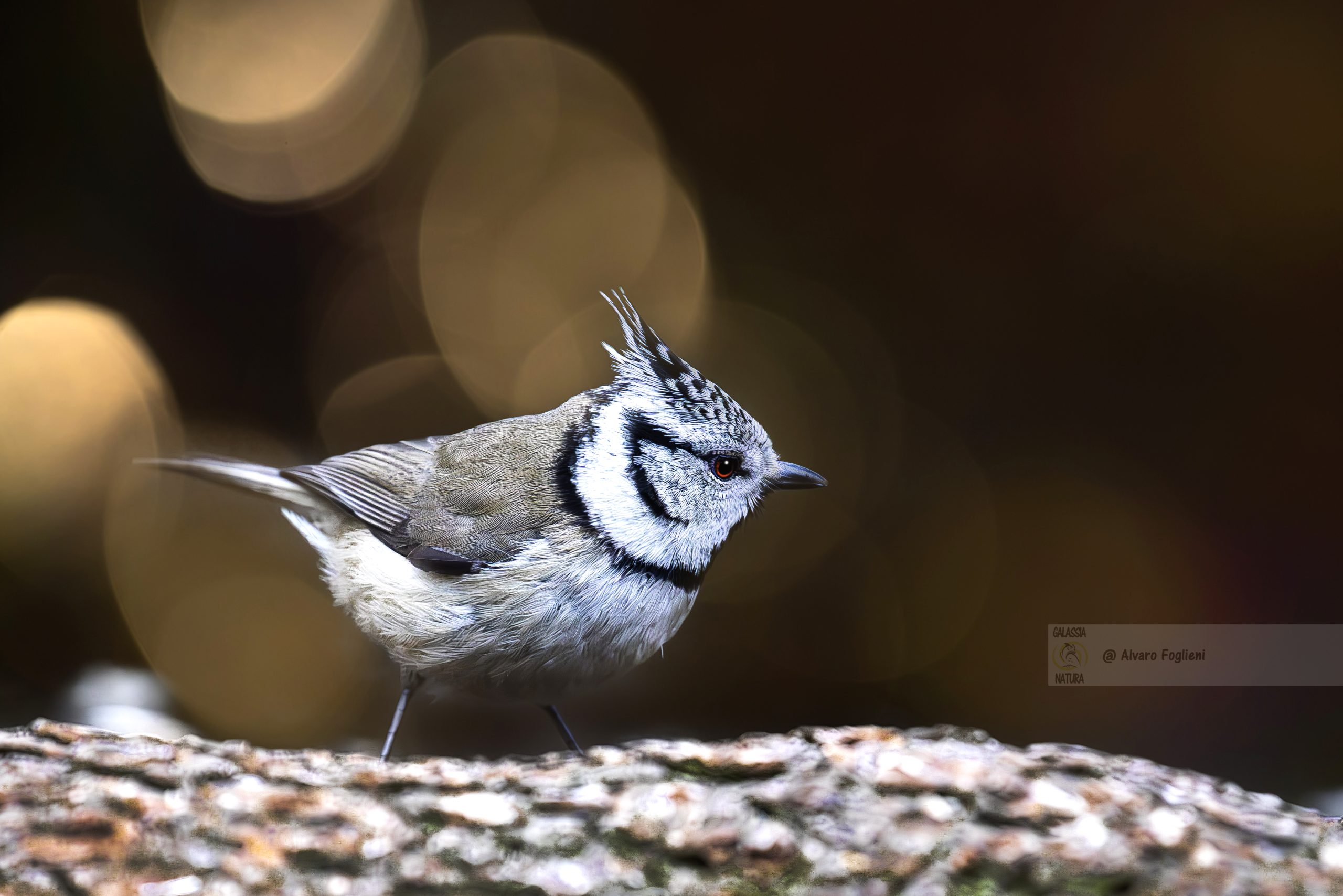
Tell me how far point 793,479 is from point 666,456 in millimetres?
225

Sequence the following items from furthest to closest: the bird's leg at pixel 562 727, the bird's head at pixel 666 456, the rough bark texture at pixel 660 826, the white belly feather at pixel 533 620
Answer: the bird's leg at pixel 562 727, the bird's head at pixel 666 456, the white belly feather at pixel 533 620, the rough bark texture at pixel 660 826

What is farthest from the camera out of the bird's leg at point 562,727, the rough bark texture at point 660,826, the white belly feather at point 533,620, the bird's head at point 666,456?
the bird's leg at point 562,727

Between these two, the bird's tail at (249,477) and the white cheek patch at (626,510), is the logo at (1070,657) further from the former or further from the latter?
the bird's tail at (249,477)

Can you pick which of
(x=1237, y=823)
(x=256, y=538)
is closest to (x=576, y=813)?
(x=1237, y=823)

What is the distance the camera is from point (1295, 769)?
164 cm

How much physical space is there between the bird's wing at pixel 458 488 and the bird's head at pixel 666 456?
78mm

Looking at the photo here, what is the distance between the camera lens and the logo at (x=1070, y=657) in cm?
148

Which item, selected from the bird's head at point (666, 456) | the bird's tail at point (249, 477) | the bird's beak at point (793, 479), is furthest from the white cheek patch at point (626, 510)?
the bird's tail at point (249, 477)

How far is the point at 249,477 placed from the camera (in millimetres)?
1518

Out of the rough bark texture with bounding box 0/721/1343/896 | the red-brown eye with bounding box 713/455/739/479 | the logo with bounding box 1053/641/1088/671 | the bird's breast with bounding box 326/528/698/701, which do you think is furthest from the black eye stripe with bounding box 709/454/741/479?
the logo with bounding box 1053/641/1088/671

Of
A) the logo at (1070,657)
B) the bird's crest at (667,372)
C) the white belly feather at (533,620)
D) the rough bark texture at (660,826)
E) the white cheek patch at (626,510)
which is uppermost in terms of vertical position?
the bird's crest at (667,372)

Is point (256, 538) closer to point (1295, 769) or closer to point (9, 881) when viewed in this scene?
point (9, 881)

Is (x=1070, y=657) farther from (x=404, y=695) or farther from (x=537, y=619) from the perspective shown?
(x=404, y=695)

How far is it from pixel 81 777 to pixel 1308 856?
135 cm
